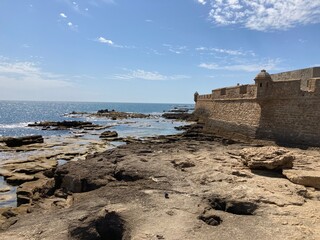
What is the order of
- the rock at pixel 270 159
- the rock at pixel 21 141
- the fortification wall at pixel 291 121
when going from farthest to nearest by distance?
the rock at pixel 21 141
the fortification wall at pixel 291 121
the rock at pixel 270 159

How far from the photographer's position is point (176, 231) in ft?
19.3

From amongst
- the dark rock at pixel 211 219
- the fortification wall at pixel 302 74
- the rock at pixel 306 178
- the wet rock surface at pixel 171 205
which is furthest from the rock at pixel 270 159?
the fortification wall at pixel 302 74

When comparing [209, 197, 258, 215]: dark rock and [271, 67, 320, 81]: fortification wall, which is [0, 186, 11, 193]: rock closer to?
Result: [209, 197, 258, 215]: dark rock

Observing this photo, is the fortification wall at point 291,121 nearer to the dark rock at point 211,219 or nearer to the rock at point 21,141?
the dark rock at point 211,219

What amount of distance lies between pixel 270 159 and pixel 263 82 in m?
9.62

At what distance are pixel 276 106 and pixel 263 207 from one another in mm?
12034

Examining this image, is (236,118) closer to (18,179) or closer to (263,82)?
(263,82)

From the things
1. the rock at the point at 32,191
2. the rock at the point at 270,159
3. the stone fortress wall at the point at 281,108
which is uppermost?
the stone fortress wall at the point at 281,108

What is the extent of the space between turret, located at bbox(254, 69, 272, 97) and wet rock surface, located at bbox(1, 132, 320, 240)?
25.7 feet

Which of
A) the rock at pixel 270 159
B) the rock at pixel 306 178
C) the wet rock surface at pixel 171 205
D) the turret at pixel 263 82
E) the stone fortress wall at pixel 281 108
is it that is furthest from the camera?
the turret at pixel 263 82

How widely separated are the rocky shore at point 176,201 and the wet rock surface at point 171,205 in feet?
0.06

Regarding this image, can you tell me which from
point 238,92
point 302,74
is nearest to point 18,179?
A: point 238,92

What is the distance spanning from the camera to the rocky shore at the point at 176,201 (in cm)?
604

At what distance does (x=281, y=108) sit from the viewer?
56.9 ft
